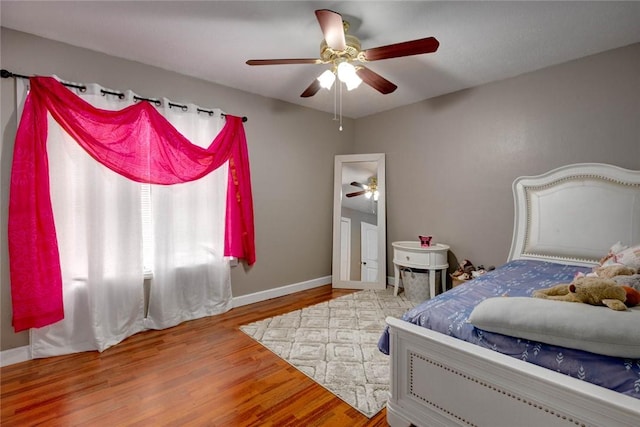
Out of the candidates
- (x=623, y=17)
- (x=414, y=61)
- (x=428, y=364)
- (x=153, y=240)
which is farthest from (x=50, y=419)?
(x=623, y=17)

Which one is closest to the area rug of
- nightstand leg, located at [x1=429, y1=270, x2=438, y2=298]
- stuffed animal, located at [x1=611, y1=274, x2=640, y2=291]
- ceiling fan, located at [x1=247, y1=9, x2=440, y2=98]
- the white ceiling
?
nightstand leg, located at [x1=429, y1=270, x2=438, y2=298]

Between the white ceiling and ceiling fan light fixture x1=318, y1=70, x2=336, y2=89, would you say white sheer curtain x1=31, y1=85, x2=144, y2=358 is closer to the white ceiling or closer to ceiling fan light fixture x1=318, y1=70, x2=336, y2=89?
the white ceiling

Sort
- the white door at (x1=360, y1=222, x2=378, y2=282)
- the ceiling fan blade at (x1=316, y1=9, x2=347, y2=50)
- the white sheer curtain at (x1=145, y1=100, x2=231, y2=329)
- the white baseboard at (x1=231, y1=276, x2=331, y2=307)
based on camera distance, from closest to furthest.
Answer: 1. the ceiling fan blade at (x1=316, y1=9, x2=347, y2=50)
2. the white sheer curtain at (x1=145, y1=100, x2=231, y2=329)
3. the white baseboard at (x1=231, y1=276, x2=331, y2=307)
4. the white door at (x1=360, y1=222, x2=378, y2=282)

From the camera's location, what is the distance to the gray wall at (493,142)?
2535 millimetres

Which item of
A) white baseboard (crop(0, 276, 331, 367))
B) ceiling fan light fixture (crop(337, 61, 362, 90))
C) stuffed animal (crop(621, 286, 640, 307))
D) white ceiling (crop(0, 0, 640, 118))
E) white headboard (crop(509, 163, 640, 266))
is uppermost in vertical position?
white ceiling (crop(0, 0, 640, 118))

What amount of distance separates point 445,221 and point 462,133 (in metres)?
1.07

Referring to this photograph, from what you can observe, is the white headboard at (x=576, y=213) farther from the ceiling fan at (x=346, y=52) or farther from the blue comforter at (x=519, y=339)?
the ceiling fan at (x=346, y=52)

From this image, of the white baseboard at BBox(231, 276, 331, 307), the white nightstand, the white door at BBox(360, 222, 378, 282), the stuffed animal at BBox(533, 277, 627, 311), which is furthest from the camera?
the white door at BBox(360, 222, 378, 282)

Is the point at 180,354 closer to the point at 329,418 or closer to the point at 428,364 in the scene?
the point at 329,418

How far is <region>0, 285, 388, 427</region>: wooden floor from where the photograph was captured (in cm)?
164

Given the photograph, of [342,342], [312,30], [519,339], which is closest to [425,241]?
[342,342]

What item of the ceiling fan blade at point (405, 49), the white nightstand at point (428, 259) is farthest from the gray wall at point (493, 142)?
the ceiling fan blade at point (405, 49)

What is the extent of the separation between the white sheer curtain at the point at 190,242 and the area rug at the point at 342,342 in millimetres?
626

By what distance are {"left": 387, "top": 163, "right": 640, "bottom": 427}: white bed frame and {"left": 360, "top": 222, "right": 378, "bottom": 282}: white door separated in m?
1.87
